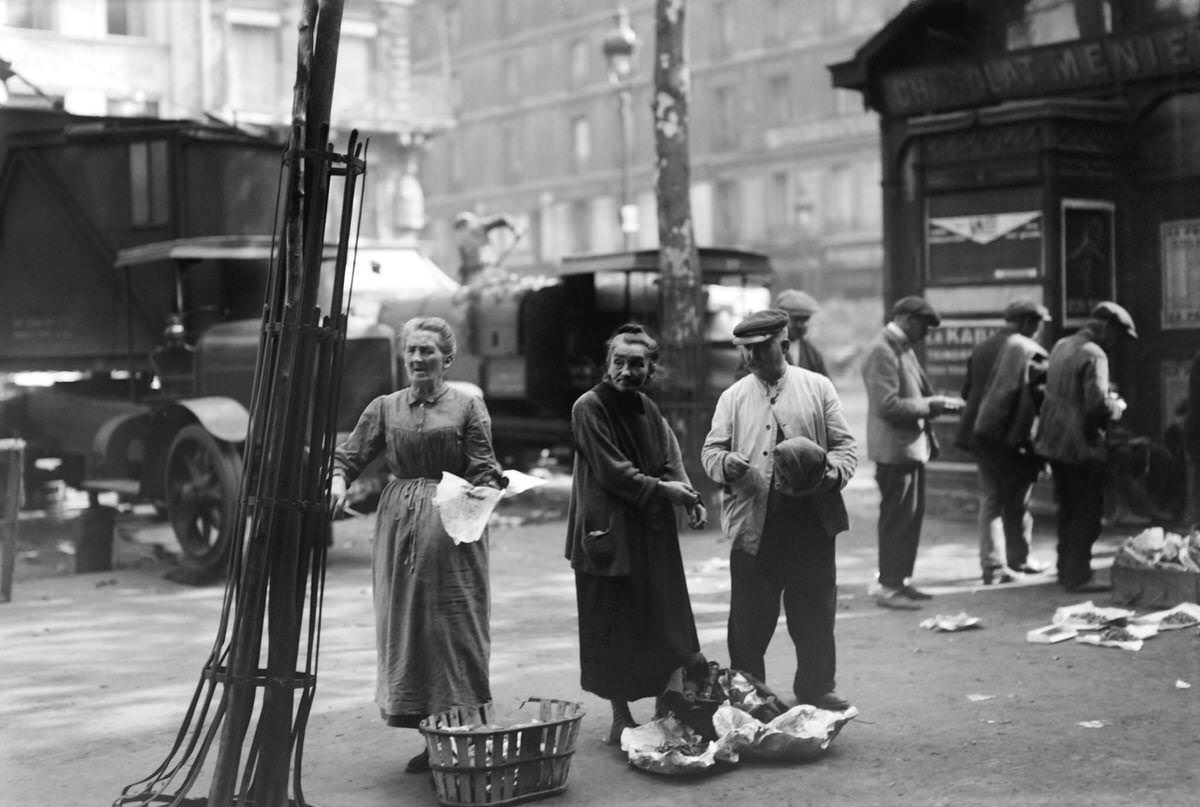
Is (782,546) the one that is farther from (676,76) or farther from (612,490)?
(676,76)

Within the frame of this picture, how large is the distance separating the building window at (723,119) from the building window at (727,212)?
133 cm

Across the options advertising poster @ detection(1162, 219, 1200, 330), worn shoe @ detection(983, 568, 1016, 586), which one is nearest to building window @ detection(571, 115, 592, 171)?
advertising poster @ detection(1162, 219, 1200, 330)

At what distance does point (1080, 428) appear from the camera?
9.48 metres

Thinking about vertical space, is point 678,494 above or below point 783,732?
above

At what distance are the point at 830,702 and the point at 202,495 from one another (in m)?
5.97

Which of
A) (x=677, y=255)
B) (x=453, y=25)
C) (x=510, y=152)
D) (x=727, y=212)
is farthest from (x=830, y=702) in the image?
(x=510, y=152)

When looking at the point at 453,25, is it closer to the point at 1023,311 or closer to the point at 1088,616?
the point at 1023,311

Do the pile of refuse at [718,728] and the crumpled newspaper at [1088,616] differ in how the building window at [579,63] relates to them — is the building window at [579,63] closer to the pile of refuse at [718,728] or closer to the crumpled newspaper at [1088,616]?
the crumpled newspaper at [1088,616]

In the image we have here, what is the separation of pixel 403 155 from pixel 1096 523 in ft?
122

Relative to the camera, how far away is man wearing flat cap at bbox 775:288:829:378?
362 inches

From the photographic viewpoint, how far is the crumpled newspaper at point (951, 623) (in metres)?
8.69

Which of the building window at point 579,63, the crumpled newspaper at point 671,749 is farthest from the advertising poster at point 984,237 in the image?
the building window at point 579,63

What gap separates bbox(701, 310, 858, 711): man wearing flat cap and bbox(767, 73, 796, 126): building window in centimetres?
4777

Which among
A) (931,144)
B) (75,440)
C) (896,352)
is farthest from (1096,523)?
(75,440)
